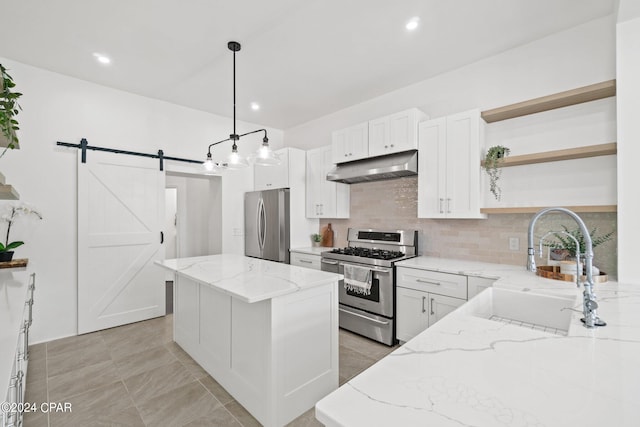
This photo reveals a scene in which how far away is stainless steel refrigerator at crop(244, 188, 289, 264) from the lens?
4.25 metres

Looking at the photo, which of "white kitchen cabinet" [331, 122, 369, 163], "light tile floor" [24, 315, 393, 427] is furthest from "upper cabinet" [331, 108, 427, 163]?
"light tile floor" [24, 315, 393, 427]

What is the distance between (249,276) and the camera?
225 centimetres

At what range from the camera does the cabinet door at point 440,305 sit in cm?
260

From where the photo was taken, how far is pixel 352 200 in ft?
13.7

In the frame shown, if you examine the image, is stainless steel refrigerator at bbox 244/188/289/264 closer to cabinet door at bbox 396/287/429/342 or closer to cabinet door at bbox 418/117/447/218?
cabinet door at bbox 396/287/429/342

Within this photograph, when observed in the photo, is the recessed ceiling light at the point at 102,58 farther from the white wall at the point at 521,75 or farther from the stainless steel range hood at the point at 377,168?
the white wall at the point at 521,75

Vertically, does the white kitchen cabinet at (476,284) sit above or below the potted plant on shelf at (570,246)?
below

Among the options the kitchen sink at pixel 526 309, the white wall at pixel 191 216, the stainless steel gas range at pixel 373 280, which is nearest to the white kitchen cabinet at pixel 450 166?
the stainless steel gas range at pixel 373 280

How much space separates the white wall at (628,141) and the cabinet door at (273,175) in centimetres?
A: 342

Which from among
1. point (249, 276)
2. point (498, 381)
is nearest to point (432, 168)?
point (249, 276)

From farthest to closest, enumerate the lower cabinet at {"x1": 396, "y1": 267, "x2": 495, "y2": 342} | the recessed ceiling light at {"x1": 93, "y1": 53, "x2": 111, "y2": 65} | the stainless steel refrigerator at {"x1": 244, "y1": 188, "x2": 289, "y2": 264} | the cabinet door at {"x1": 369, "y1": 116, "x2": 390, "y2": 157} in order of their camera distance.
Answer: the stainless steel refrigerator at {"x1": 244, "y1": 188, "x2": 289, "y2": 264} → the cabinet door at {"x1": 369, "y1": 116, "x2": 390, "y2": 157} → the recessed ceiling light at {"x1": 93, "y1": 53, "x2": 111, "y2": 65} → the lower cabinet at {"x1": 396, "y1": 267, "x2": 495, "y2": 342}

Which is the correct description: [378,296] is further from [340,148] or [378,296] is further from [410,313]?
[340,148]

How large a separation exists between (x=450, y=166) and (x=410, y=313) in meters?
1.49

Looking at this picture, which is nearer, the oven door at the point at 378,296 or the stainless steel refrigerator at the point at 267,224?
the oven door at the point at 378,296
